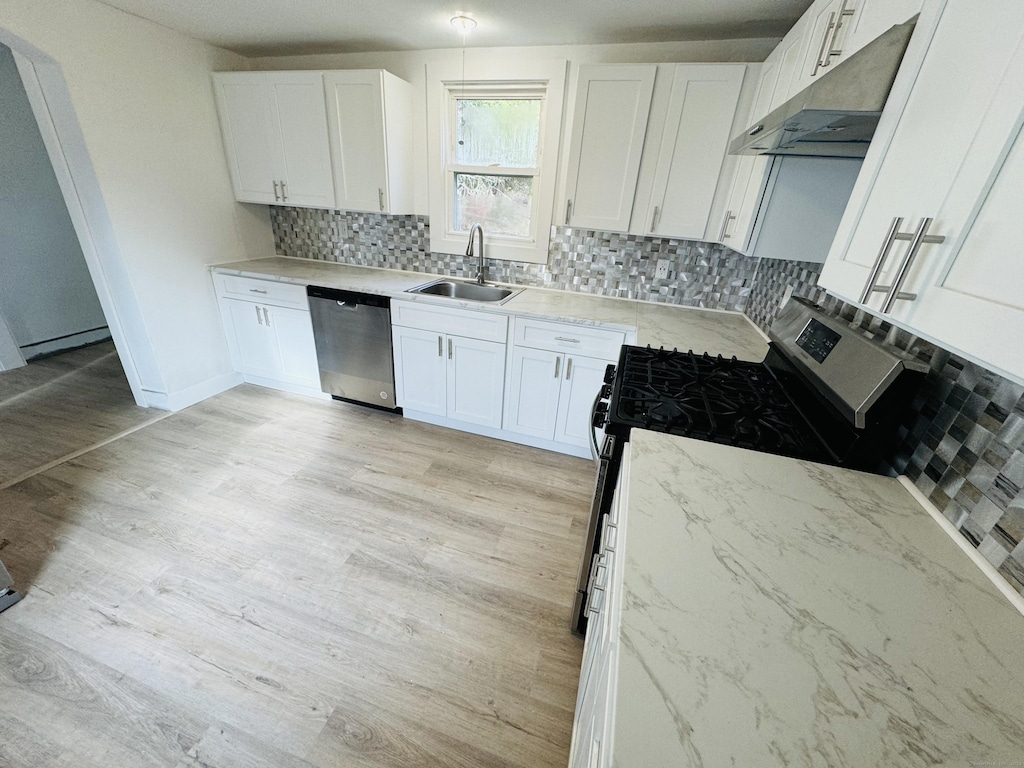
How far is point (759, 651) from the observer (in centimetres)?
56

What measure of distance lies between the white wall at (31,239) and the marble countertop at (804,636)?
5.02 m

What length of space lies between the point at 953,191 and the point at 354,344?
2.77 m

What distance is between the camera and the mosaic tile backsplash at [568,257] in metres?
2.43

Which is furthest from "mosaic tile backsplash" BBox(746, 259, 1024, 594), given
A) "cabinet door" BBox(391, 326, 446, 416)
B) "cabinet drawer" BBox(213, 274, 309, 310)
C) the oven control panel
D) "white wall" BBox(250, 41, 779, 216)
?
"cabinet drawer" BBox(213, 274, 309, 310)

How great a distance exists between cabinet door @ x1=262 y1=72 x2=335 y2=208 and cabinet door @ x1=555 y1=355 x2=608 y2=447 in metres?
2.04

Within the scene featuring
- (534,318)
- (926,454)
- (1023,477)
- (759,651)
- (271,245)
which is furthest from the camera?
(271,245)

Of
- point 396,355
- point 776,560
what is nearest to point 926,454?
point 776,560

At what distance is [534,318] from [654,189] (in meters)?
0.96

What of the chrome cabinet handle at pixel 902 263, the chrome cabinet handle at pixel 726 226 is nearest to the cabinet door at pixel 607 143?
the chrome cabinet handle at pixel 726 226

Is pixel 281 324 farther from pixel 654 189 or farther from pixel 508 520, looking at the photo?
pixel 654 189

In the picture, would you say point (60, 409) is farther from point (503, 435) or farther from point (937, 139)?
point (937, 139)

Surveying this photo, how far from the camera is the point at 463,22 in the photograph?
2004 mm

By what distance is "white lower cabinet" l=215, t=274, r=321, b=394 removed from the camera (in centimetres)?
280

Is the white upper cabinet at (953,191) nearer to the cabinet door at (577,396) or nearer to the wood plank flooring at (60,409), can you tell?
the cabinet door at (577,396)
